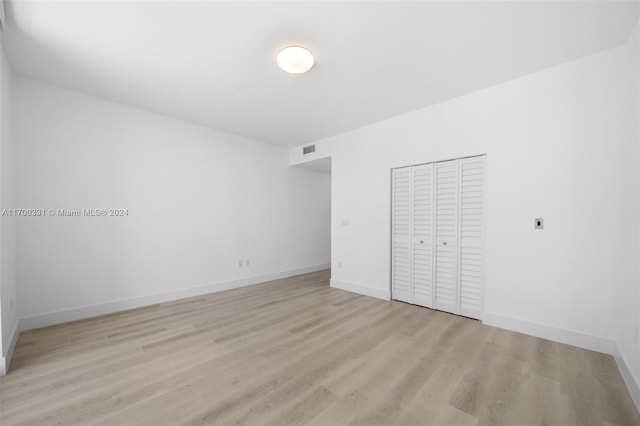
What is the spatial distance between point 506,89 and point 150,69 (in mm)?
3973

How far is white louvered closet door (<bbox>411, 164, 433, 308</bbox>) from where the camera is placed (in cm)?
367

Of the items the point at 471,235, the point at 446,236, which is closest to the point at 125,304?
the point at 446,236

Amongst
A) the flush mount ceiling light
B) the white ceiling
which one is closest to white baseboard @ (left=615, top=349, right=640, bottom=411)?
the white ceiling

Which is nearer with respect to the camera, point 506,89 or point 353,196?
point 506,89

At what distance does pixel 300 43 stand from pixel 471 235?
292cm

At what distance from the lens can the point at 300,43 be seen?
2.38m

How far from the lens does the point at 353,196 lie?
464 cm

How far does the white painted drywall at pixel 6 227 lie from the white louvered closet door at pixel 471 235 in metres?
4.57

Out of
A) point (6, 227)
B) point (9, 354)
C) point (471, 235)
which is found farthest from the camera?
point (471, 235)

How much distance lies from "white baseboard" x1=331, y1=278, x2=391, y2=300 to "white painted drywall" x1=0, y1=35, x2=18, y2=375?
396 cm

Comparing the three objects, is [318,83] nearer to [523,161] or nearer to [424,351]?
Answer: [523,161]

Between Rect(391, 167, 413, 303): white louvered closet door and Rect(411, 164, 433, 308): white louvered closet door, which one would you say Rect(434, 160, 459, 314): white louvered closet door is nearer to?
Rect(411, 164, 433, 308): white louvered closet door

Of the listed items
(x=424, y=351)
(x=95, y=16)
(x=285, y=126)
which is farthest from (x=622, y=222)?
(x=95, y=16)

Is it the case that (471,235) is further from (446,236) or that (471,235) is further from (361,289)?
(361,289)
